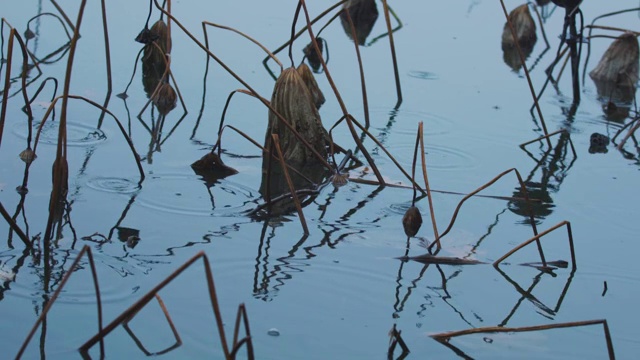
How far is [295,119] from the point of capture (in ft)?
9.27

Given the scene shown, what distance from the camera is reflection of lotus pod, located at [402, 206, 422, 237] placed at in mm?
2334

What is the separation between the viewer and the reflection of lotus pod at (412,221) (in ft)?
7.66

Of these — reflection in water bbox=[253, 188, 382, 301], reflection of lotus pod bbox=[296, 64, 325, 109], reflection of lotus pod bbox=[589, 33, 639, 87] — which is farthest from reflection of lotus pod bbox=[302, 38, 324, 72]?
reflection in water bbox=[253, 188, 382, 301]

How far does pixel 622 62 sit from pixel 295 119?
1.93 metres

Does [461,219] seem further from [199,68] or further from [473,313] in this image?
[199,68]

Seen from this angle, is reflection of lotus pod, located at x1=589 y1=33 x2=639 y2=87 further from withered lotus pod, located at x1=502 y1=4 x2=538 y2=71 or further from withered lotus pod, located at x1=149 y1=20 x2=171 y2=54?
withered lotus pod, located at x1=149 y1=20 x2=171 y2=54

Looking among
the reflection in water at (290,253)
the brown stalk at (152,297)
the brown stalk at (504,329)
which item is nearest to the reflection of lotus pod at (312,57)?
the reflection in water at (290,253)

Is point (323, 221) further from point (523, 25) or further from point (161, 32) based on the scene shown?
point (523, 25)

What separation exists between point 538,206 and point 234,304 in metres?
1.14

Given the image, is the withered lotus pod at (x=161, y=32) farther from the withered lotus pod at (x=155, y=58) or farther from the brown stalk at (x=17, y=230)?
the brown stalk at (x=17, y=230)

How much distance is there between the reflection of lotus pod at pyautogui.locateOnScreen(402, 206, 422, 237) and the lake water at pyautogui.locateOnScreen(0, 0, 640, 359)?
0.04 m

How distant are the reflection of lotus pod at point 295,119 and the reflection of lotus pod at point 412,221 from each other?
1.91ft

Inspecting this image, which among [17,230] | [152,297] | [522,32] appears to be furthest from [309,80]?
[522,32]

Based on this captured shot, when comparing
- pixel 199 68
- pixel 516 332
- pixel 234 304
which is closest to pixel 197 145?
pixel 199 68
